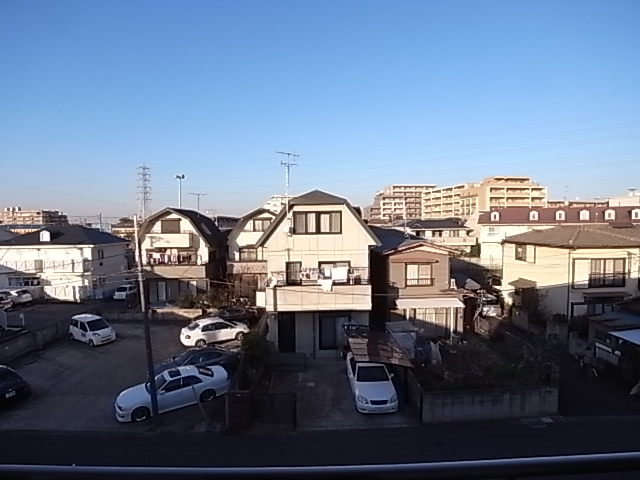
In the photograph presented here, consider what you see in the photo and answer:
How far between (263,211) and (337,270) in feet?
32.1

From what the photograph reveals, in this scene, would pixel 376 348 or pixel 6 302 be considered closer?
pixel 376 348

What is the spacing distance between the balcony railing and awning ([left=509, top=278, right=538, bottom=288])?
26.0 ft

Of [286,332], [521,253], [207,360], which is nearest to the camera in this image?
[207,360]

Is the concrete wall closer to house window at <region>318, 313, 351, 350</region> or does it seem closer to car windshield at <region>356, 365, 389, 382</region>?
car windshield at <region>356, 365, 389, 382</region>

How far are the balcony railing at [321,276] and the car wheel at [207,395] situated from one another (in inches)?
164

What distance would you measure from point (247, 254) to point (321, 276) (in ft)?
29.9

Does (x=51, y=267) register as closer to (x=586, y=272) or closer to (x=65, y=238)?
(x=65, y=238)

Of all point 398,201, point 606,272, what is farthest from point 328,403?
point 398,201

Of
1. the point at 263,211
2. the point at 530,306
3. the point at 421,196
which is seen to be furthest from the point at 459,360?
the point at 421,196

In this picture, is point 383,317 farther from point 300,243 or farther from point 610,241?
point 610,241

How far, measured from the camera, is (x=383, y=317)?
50.6ft

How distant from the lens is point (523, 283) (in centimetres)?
1855

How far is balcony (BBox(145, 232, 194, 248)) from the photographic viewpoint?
842 inches

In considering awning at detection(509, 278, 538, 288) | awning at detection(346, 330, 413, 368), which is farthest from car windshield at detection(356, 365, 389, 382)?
awning at detection(509, 278, 538, 288)
